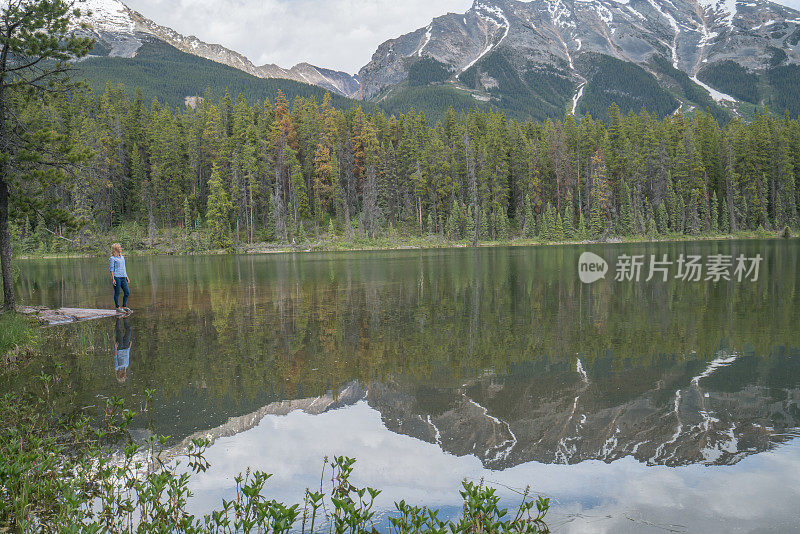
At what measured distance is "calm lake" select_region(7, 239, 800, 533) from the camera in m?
4.62

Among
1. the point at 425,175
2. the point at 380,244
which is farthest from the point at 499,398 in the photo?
the point at 425,175

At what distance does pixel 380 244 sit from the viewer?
70062mm

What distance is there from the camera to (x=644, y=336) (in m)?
10.6

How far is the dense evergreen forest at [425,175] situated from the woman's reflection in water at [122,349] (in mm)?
58213

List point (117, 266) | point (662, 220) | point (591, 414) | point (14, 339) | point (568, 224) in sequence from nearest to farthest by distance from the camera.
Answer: point (591, 414) < point (14, 339) < point (117, 266) < point (568, 224) < point (662, 220)

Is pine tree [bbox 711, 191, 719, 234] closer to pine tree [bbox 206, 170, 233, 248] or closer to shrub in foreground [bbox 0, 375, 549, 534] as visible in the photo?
pine tree [bbox 206, 170, 233, 248]

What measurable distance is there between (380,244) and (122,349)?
59823mm

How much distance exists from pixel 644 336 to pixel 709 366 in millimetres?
2398

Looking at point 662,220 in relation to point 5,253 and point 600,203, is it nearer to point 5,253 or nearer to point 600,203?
point 600,203

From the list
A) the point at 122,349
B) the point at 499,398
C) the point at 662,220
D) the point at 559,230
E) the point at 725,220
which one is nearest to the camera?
the point at 499,398

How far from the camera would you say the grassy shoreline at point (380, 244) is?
2677 inches

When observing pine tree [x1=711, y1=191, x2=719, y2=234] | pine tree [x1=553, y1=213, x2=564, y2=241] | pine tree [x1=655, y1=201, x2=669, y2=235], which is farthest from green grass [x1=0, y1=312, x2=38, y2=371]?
pine tree [x1=711, y1=191, x2=719, y2=234]

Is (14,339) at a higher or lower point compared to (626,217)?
lower

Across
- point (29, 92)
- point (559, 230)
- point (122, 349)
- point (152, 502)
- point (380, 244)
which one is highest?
point (29, 92)
